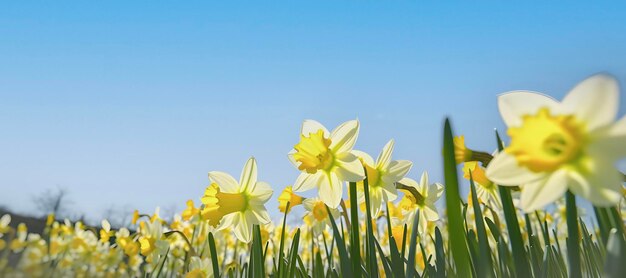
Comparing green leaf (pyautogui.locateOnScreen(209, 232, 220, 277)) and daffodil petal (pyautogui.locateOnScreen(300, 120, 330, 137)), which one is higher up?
daffodil petal (pyautogui.locateOnScreen(300, 120, 330, 137))

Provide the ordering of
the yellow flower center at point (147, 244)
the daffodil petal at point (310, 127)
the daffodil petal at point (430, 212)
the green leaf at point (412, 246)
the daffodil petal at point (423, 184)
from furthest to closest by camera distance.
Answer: the yellow flower center at point (147, 244) → the daffodil petal at point (423, 184) → the daffodil petal at point (430, 212) → the daffodil petal at point (310, 127) → the green leaf at point (412, 246)

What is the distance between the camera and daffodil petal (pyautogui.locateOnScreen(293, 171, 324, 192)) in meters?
1.66

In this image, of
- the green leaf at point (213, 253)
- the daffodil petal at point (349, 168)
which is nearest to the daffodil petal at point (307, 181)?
the daffodil petal at point (349, 168)

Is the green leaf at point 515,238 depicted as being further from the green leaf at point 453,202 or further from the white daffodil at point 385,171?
the white daffodil at point 385,171

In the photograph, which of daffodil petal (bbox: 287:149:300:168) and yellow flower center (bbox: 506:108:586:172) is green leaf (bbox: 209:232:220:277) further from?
yellow flower center (bbox: 506:108:586:172)

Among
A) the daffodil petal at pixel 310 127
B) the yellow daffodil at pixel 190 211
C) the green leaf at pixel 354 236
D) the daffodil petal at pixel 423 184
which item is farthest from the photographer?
the yellow daffodil at pixel 190 211

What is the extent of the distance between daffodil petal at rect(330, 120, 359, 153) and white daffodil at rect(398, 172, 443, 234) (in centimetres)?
42

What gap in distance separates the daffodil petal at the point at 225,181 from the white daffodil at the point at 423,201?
0.64 meters

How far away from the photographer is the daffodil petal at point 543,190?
0.83 m

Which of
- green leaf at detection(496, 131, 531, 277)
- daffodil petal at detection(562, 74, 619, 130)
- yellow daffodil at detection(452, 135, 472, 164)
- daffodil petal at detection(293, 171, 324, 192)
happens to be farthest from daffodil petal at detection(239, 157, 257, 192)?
daffodil petal at detection(562, 74, 619, 130)

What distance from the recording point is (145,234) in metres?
2.91

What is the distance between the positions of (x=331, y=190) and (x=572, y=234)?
2.47 ft

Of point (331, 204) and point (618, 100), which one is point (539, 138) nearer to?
point (618, 100)

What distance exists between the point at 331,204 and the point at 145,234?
5.53 ft
